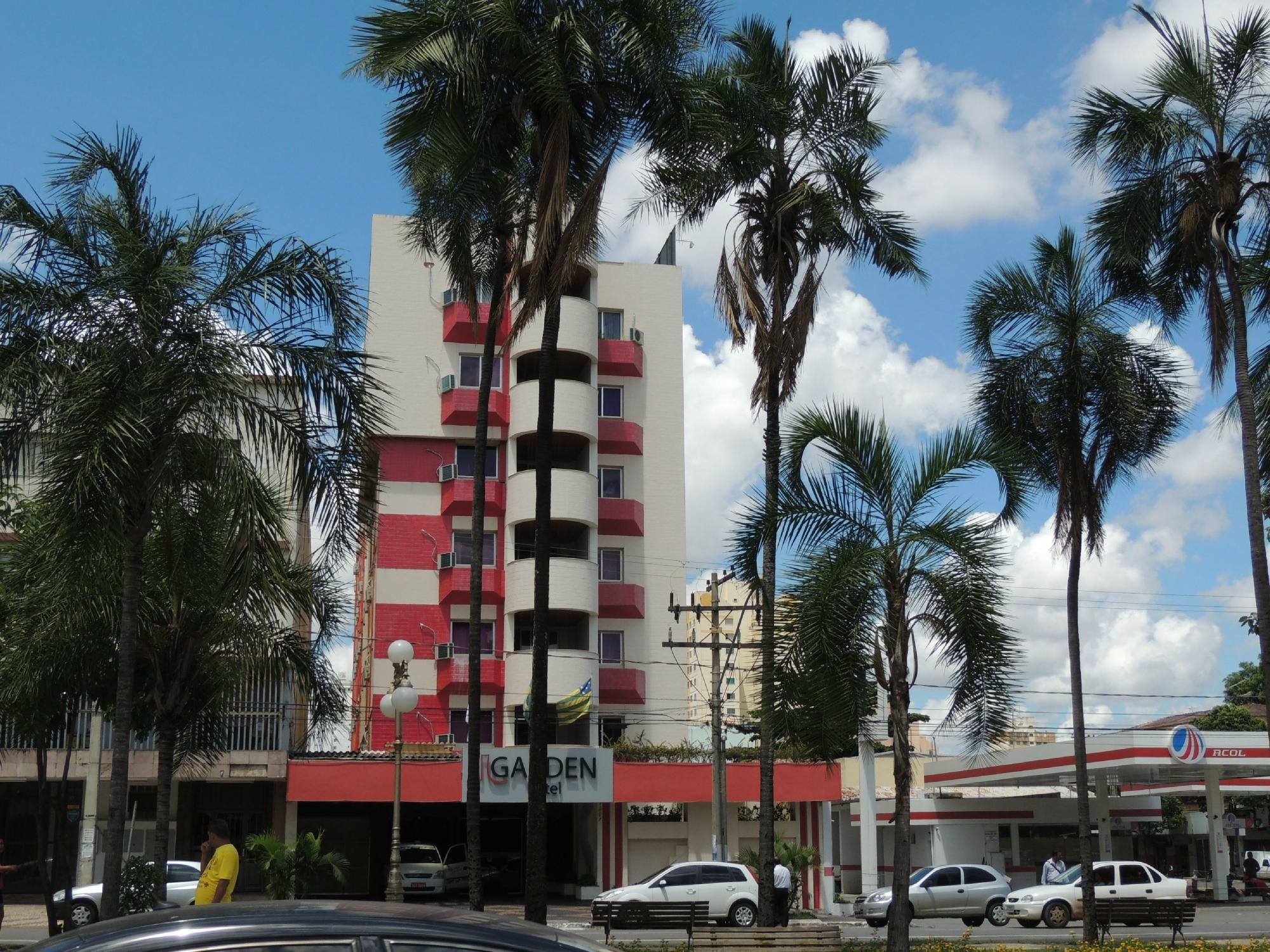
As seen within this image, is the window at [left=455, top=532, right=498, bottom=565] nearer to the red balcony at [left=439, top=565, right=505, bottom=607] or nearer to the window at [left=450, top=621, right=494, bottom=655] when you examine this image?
the red balcony at [left=439, top=565, right=505, bottom=607]

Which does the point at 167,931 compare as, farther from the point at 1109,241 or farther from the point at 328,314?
the point at 1109,241

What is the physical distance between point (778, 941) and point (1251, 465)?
9.17m

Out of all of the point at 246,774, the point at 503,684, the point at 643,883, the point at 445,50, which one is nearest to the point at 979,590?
the point at 445,50

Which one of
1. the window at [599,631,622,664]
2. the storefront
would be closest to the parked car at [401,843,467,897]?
the storefront

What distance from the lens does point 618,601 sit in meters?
44.2

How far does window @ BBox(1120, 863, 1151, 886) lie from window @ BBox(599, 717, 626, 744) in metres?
16.5

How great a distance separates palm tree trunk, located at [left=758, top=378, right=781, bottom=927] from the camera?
1603 cm

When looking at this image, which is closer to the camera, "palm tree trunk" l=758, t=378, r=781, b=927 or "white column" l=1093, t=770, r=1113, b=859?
"palm tree trunk" l=758, t=378, r=781, b=927

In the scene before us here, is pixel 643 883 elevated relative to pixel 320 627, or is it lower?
lower

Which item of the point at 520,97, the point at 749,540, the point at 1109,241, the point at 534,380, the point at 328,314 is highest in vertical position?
the point at 534,380

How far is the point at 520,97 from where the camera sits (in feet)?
57.6

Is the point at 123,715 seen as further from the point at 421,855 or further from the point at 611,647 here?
the point at 611,647

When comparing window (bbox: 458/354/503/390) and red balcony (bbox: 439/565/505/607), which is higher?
window (bbox: 458/354/503/390)

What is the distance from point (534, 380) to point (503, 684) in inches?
406
